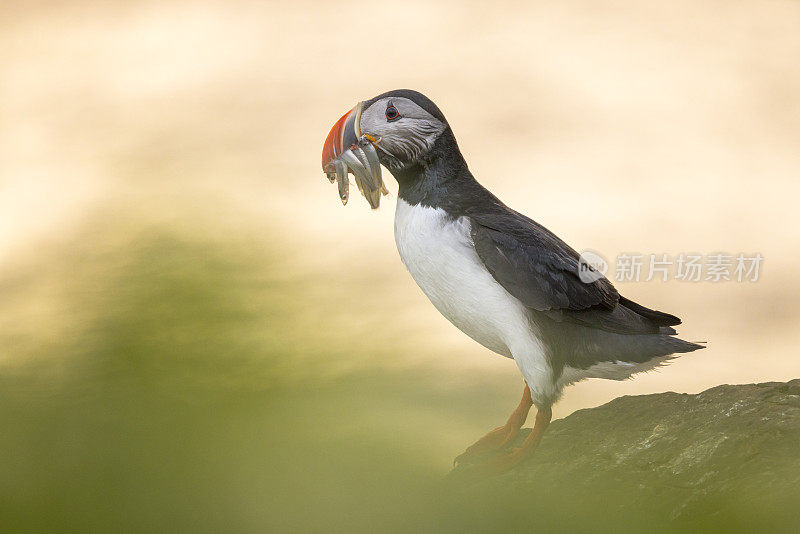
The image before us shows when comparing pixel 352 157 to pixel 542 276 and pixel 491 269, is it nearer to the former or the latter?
pixel 491 269

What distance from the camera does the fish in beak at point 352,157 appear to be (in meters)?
4.34

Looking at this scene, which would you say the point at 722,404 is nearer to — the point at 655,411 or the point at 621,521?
the point at 655,411

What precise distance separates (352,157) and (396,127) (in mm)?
248

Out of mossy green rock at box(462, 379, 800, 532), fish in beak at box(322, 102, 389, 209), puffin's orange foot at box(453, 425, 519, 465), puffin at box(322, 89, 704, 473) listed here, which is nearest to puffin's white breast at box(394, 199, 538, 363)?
puffin at box(322, 89, 704, 473)

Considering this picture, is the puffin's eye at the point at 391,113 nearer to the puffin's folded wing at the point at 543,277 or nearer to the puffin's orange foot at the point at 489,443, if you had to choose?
the puffin's folded wing at the point at 543,277

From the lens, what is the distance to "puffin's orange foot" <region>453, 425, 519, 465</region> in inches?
181

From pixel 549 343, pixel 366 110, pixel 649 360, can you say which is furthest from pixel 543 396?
pixel 366 110

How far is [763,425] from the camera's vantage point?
437 cm

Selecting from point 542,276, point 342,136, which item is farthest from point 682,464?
point 342,136

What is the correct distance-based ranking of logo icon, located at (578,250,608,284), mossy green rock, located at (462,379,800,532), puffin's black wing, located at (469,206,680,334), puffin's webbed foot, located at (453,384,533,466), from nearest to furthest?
mossy green rock, located at (462,379,800,532) < puffin's black wing, located at (469,206,680,334) < logo icon, located at (578,250,608,284) < puffin's webbed foot, located at (453,384,533,466)

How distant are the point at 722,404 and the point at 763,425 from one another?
33cm

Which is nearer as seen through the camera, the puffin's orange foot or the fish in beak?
the fish in beak

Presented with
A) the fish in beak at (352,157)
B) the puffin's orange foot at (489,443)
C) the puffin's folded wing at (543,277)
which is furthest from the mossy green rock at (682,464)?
the fish in beak at (352,157)

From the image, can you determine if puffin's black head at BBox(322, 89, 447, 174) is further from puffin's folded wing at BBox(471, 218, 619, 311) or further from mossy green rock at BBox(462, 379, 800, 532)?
mossy green rock at BBox(462, 379, 800, 532)
